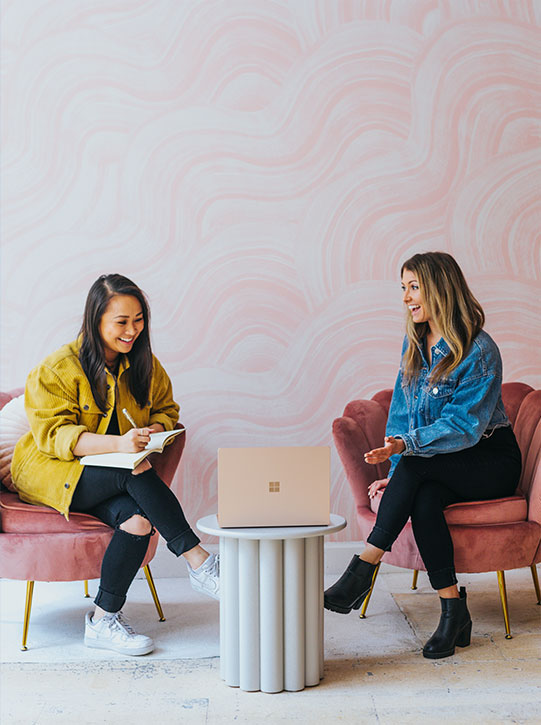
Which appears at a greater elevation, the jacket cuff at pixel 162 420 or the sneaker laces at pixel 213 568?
the jacket cuff at pixel 162 420

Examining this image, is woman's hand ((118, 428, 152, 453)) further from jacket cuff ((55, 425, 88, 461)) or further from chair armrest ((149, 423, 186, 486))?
chair armrest ((149, 423, 186, 486))

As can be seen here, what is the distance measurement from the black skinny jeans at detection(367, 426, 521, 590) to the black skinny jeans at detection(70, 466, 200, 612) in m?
0.61

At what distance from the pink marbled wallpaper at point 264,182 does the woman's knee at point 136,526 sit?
0.87 meters

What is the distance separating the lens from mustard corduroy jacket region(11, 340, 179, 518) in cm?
255

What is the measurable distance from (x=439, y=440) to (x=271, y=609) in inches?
29.2

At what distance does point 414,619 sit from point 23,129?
241 cm

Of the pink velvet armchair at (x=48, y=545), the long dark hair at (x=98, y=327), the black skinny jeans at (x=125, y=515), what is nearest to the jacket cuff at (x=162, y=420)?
the long dark hair at (x=98, y=327)

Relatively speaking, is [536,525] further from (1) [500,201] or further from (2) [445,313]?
(1) [500,201]

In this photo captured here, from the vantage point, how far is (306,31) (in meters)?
3.25

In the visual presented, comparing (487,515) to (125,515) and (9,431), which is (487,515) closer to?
(125,515)

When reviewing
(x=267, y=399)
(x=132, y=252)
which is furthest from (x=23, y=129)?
(x=267, y=399)

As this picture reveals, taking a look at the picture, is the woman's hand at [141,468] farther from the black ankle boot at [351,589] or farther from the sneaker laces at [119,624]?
the black ankle boot at [351,589]

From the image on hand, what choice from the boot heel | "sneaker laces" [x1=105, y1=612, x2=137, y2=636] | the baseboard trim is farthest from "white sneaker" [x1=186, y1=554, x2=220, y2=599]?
the baseboard trim

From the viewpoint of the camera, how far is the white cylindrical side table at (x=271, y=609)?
7.22ft
